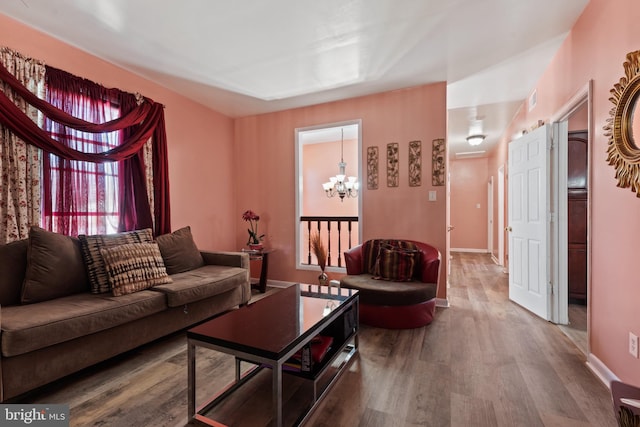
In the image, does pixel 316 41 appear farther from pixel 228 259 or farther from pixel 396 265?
pixel 228 259

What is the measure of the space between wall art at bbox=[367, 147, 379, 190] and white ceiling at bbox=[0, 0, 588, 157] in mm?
761

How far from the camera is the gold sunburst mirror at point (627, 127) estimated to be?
156 centimetres

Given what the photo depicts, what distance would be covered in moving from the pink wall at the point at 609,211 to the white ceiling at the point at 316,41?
366 millimetres

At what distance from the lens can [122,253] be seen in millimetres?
2393

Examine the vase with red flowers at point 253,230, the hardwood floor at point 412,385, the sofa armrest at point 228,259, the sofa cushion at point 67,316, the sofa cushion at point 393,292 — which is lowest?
the hardwood floor at point 412,385

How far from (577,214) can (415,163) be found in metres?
2.04

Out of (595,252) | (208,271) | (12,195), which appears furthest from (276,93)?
(595,252)

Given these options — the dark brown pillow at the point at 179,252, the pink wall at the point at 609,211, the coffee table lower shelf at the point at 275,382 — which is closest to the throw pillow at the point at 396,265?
the coffee table lower shelf at the point at 275,382

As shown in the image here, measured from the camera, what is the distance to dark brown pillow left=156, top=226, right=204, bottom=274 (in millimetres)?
2980

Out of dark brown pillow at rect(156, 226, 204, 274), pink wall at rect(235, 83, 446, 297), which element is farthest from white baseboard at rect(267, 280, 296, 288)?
dark brown pillow at rect(156, 226, 204, 274)

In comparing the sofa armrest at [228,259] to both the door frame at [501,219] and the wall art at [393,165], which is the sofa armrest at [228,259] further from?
the door frame at [501,219]

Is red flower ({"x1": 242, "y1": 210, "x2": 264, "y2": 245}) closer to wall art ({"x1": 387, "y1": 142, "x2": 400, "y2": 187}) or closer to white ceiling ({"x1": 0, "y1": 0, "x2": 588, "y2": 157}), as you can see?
white ceiling ({"x1": 0, "y1": 0, "x2": 588, "y2": 157})

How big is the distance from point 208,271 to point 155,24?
2.27 m

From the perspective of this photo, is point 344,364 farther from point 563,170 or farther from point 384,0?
point 563,170
